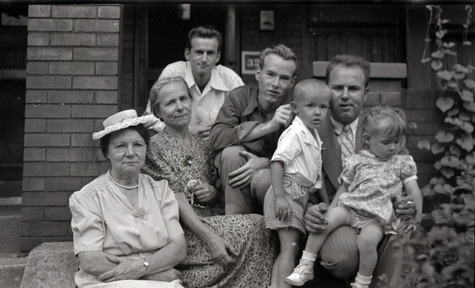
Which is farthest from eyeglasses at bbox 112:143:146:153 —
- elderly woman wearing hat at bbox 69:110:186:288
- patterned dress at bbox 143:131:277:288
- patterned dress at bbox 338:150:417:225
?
patterned dress at bbox 338:150:417:225

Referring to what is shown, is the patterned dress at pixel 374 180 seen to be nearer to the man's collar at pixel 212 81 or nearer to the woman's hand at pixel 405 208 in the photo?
the woman's hand at pixel 405 208

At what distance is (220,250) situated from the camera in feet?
11.1

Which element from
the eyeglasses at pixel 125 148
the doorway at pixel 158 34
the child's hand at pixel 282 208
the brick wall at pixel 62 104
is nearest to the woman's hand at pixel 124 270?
the eyeglasses at pixel 125 148

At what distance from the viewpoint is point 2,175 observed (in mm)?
5984

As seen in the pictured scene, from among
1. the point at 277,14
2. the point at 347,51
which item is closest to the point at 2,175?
the point at 277,14

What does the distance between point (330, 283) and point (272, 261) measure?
0.33 metres

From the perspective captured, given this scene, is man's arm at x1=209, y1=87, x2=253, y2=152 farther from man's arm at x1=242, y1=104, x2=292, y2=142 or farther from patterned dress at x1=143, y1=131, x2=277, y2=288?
patterned dress at x1=143, y1=131, x2=277, y2=288

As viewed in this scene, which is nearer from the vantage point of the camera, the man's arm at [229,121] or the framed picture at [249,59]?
the man's arm at [229,121]

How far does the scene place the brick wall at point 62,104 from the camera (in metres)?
4.38

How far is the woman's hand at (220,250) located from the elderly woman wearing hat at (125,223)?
0.17 metres

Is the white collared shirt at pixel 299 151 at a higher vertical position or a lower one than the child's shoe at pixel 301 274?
higher

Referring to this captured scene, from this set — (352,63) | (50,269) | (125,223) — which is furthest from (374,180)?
(50,269)

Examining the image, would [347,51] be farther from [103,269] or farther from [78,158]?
[103,269]

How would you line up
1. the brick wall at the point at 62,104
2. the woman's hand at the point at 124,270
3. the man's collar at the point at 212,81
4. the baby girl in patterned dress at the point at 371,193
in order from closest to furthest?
the woman's hand at the point at 124,270 < the baby girl in patterned dress at the point at 371,193 < the brick wall at the point at 62,104 < the man's collar at the point at 212,81
